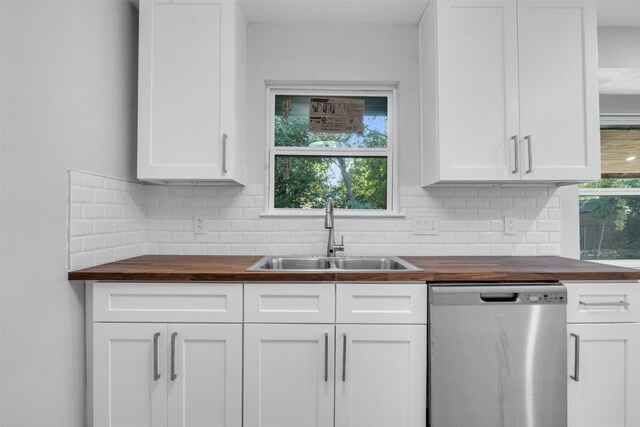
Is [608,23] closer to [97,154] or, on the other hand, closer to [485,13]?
[485,13]

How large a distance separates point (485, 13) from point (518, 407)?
195cm

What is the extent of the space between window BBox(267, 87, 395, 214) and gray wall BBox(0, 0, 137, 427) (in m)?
1.01

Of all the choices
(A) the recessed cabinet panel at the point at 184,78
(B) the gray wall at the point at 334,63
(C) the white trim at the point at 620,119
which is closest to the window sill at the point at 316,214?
(B) the gray wall at the point at 334,63

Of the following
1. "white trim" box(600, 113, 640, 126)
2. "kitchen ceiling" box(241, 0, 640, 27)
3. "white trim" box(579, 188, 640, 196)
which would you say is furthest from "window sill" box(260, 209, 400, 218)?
"white trim" box(600, 113, 640, 126)

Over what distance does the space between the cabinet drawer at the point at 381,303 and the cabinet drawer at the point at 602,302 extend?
2.24 feet

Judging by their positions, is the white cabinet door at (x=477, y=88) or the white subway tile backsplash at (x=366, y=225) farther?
the white subway tile backsplash at (x=366, y=225)

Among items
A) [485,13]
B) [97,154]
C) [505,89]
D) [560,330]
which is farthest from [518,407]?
[97,154]

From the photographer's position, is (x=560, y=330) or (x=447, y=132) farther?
(x=447, y=132)

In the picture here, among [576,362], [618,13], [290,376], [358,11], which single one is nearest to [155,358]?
[290,376]

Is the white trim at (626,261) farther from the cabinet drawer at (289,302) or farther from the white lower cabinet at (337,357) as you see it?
the cabinet drawer at (289,302)

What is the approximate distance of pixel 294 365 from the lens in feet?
4.91

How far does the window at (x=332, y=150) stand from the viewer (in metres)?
2.26

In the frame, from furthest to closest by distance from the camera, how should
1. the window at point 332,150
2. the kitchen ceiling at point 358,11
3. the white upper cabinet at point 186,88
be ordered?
the window at point 332,150
the kitchen ceiling at point 358,11
the white upper cabinet at point 186,88

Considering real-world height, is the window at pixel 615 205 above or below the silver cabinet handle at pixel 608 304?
above
